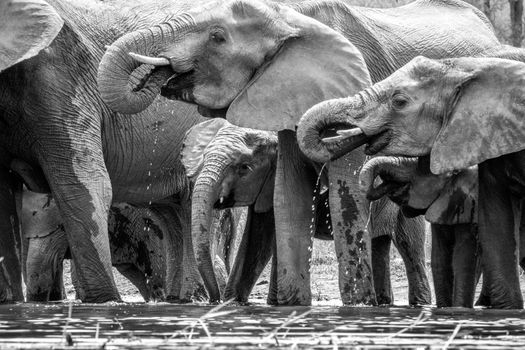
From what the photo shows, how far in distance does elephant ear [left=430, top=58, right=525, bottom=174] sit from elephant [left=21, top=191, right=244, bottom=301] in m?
4.31

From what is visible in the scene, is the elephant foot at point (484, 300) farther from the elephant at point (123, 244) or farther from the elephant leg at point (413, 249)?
the elephant at point (123, 244)

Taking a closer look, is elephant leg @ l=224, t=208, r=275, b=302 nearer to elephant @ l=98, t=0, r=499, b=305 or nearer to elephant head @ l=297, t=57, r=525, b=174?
elephant @ l=98, t=0, r=499, b=305

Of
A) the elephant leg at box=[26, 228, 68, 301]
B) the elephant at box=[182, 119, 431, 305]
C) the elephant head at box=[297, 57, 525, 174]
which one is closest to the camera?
the elephant head at box=[297, 57, 525, 174]

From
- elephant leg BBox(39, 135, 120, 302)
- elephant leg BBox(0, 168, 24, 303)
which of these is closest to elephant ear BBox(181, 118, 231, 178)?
elephant leg BBox(39, 135, 120, 302)

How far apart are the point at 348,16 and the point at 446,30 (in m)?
1.42

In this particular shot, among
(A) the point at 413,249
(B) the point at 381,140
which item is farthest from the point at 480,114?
(A) the point at 413,249

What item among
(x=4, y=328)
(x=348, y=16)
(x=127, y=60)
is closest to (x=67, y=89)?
(x=127, y=60)

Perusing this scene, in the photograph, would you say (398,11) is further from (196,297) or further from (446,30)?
Result: (196,297)

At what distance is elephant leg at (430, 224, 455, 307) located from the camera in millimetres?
12617

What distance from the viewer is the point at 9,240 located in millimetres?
12664

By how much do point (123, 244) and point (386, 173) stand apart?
476 cm

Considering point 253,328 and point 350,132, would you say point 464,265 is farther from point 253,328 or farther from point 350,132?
point 253,328

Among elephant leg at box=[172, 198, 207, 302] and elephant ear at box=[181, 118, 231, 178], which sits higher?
elephant ear at box=[181, 118, 231, 178]

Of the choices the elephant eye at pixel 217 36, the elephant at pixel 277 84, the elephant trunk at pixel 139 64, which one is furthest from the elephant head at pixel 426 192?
the elephant trunk at pixel 139 64
